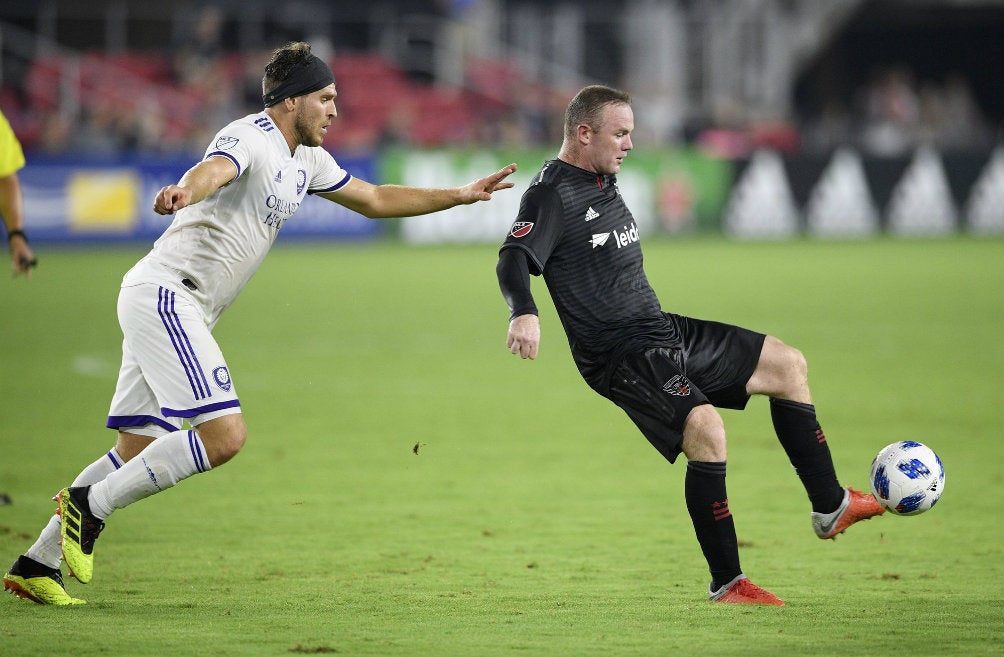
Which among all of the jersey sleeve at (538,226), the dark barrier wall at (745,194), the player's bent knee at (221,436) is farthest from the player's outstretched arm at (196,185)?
the dark barrier wall at (745,194)

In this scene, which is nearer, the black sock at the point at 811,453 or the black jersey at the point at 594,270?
the black jersey at the point at 594,270

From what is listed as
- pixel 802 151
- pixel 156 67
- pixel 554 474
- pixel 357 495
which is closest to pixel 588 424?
pixel 554 474

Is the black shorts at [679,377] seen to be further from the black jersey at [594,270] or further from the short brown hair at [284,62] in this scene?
the short brown hair at [284,62]

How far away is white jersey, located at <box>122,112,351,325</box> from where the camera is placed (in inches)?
230

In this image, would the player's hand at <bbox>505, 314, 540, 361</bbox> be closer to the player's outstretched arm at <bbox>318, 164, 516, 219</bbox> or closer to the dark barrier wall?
the player's outstretched arm at <bbox>318, 164, 516, 219</bbox>

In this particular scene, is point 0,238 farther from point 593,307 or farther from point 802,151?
point 593,307

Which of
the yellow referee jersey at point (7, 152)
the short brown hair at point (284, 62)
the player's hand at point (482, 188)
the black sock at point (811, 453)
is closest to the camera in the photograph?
the short brown hair at point (284, 62)

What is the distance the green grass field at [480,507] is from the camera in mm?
5316

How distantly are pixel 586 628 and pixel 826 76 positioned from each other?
117 feet

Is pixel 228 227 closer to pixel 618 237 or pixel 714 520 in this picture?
pixel 618 237

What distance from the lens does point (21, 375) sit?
42.6 feet

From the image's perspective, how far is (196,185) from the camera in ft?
17.6

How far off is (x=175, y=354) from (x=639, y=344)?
189 centimetres

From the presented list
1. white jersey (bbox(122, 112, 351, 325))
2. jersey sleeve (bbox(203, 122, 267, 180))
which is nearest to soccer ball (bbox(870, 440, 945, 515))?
white jersey (bbox(122, 112, 351, 325))
